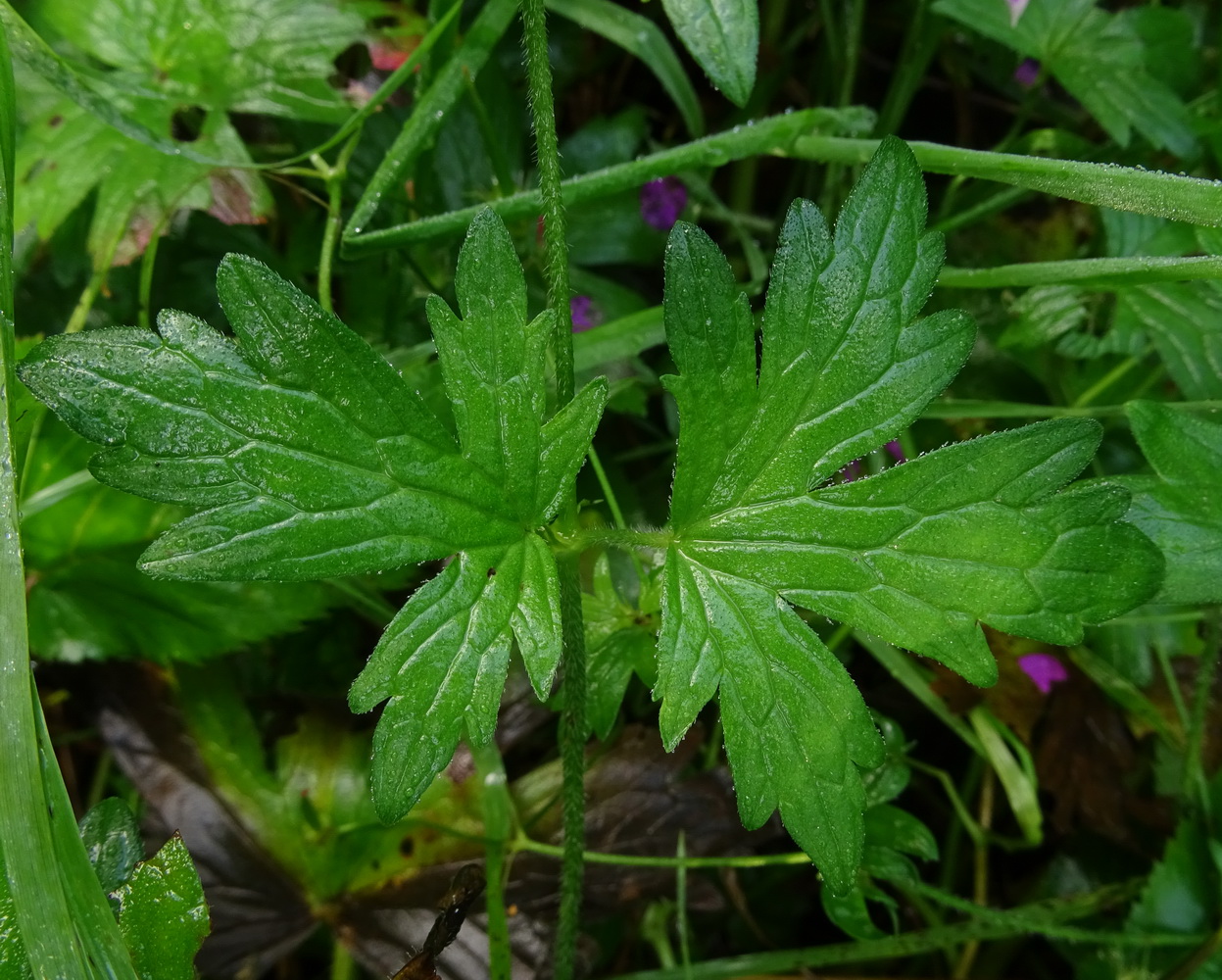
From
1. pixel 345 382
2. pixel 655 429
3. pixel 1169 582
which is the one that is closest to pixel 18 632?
pixel 345 382

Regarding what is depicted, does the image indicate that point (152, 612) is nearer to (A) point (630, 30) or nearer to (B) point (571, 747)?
(B) point (571, 747)

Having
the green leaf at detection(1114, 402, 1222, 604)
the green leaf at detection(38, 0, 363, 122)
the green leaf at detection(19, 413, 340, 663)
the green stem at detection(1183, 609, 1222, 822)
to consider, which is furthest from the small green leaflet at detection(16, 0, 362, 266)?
the green stem at detection(1183, 609, 1222, 822)

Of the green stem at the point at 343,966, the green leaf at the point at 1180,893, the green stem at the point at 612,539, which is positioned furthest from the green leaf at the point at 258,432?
the green leaf at the point at 1180,893

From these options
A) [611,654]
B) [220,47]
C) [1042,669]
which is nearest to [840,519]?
[611,654]

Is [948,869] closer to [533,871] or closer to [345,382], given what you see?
[533,871]

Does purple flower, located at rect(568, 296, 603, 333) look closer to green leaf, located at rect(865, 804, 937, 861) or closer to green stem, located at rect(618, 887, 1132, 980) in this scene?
green leaf, located at rect(865, 804, 937, 861)

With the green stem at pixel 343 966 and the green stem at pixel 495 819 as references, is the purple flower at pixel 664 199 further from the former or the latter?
the green stem at pixel 343 966
